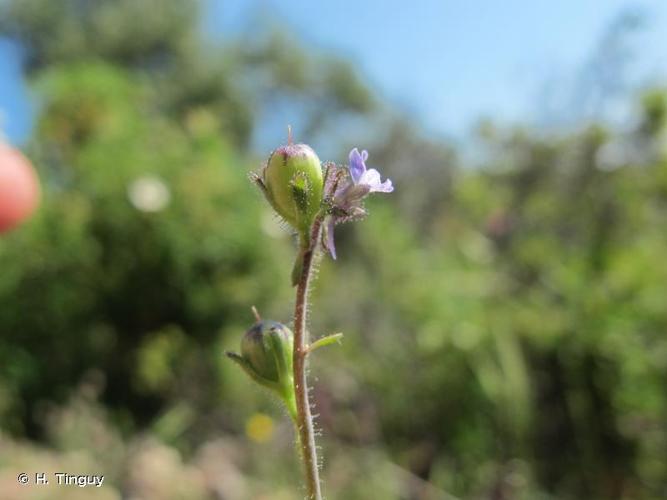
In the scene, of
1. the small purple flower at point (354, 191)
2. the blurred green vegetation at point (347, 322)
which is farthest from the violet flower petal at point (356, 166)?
the blurred green vegetation at point (347, 322)

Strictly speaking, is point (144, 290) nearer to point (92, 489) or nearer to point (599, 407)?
point (92, 489)

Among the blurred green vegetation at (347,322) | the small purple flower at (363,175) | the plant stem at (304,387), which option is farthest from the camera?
the blurred green vegetation at (347,322)

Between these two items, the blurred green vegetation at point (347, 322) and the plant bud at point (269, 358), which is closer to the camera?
the plant bud at point (269, 358)

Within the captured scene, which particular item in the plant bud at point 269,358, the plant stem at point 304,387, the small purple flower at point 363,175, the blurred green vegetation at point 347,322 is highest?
the blurred green vegetation at point 347,322

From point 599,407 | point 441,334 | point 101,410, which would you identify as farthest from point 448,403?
point 101,410

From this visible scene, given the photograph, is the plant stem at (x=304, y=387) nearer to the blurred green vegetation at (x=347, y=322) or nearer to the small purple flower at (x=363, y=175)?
the small purple flower at (x=363, y=175)

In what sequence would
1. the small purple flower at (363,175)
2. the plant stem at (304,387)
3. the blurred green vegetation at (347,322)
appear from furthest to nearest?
the blurred green vegetation at (347,322) < the small purple flower at (363,175) < the plant stem at (304,387)

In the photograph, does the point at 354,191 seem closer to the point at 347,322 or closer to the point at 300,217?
the point at 300,217

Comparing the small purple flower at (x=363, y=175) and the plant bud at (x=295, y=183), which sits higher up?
the small purple flower at (x=363, y=175)

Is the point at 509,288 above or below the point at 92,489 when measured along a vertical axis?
above
